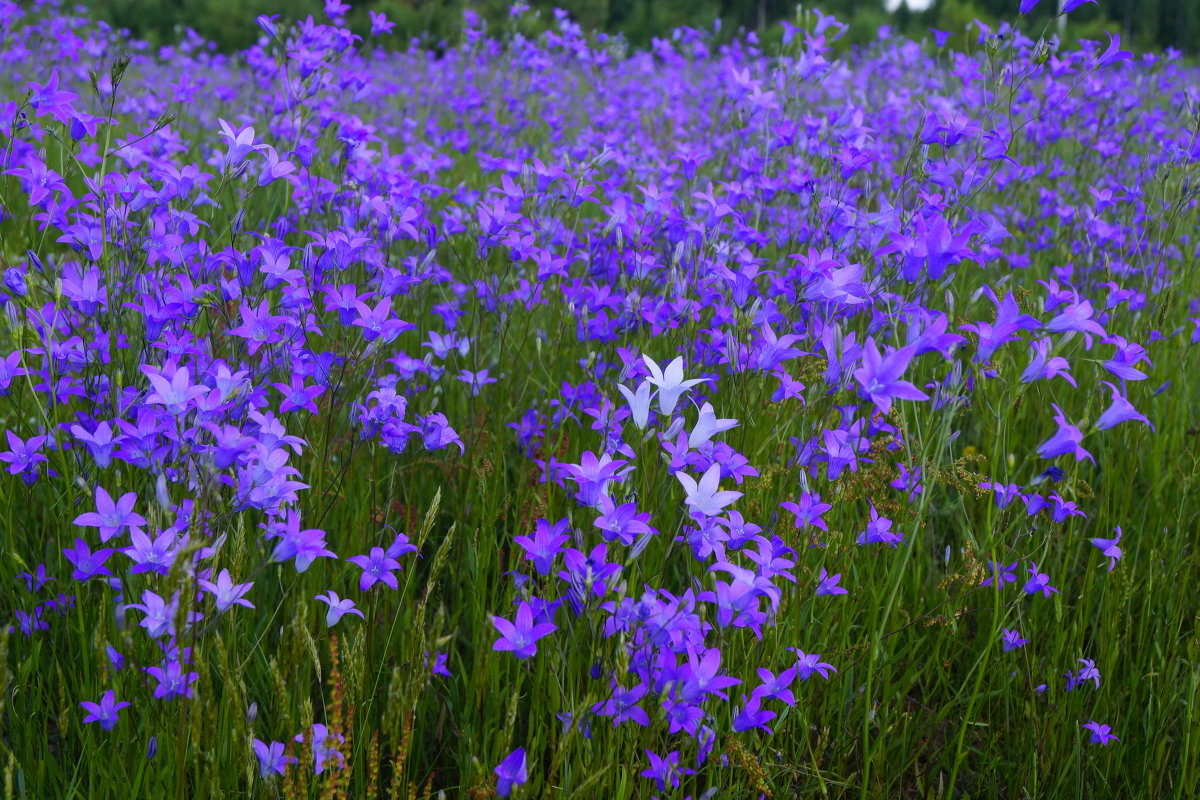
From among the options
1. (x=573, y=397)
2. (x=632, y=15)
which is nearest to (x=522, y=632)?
(x=573, y=397)

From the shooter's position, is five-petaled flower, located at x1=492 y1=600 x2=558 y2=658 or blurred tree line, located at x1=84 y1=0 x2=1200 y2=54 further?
blurred tree line, located at x1=84 y1=0 x2=1200 y2=54

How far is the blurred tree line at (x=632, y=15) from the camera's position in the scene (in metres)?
19.8

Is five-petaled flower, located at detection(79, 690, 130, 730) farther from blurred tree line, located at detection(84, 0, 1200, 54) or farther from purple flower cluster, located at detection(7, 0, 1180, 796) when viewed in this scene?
blurred tree line, located at detection(84, 0, 1200, 54)

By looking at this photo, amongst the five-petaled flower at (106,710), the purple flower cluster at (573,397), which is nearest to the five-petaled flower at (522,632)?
the purple flower cluster at (573,397)

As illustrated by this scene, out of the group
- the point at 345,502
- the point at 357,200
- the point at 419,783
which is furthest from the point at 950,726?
the point at 357,200

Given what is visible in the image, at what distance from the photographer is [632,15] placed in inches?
1121

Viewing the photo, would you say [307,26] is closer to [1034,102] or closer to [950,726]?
[950,726]

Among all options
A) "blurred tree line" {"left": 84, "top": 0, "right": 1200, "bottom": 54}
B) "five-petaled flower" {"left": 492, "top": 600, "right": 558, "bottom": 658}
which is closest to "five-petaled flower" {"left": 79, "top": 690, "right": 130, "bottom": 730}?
"five-petaled flower" {"left": 492, "top": 600, "right": 558, "bottom": 658}

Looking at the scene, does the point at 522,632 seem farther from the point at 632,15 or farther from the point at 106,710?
the point at 632,15

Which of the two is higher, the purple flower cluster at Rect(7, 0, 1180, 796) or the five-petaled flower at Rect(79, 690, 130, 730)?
the purple flower cluster at Rect(7, 0, 1180, 796)

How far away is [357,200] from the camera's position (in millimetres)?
3467

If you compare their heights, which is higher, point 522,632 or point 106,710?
point 522,632

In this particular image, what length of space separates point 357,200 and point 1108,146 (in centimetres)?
487

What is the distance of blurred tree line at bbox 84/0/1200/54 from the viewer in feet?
64.8
